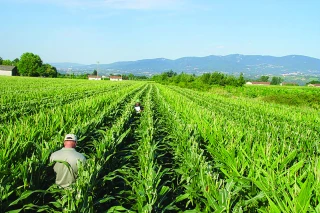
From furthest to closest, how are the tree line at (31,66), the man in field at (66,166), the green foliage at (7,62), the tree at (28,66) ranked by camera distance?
1. the green foliage at (7,62)
2. the tree line at (31,66)
3. the tree at (28,66)
4. the man in field at (66,166)

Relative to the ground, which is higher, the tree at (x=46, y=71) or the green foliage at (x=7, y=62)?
the green foliage at (x=7, y=62)

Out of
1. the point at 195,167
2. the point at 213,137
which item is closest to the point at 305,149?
the point at 213,137

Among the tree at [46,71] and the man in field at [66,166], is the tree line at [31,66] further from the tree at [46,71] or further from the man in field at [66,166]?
the man in field at [66,166]

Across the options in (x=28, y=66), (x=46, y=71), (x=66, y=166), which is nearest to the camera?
(x=66, y=166)

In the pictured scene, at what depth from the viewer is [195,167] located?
14.9 feet

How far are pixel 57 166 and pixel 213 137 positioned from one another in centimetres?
349

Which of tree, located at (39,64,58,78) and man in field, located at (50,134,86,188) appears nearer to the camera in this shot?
man in field, located at (50,134,86,188)

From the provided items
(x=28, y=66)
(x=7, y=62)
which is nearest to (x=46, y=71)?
(x=28, y=66)

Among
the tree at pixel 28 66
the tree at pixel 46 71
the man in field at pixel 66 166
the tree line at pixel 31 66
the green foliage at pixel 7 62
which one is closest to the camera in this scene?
the man in field at pixel 66 166

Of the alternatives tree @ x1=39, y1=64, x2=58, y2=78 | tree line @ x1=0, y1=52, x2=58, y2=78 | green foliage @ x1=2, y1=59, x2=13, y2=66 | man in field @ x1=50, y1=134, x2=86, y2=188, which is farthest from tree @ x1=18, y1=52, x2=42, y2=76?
man in field @ x1=50, y1=134, x2=86, y2=188

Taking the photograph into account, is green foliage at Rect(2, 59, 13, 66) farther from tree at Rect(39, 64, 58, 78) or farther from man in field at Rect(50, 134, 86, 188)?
man in field at Rect(50, 134, 86, 188)

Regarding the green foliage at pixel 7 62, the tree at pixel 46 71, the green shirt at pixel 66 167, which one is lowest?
the green shirt at pixel 66 167

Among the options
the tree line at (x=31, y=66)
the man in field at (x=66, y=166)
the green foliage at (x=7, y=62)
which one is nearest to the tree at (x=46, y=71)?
the tree line at (x=31, y=66)

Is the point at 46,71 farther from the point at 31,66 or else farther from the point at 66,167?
the point at 66,167
